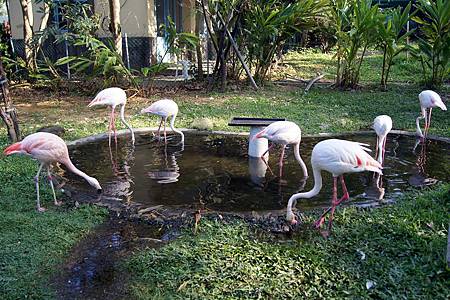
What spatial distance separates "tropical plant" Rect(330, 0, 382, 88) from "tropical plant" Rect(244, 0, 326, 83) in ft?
1.65

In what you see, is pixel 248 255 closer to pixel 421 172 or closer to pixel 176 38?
pixel 421 172

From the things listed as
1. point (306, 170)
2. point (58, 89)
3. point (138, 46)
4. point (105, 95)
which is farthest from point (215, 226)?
point (138, 46)

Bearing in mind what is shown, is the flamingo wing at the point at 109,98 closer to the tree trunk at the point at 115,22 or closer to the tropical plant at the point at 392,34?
the tree trunk at the point at 115,22

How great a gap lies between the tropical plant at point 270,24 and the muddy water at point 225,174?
4236 mm

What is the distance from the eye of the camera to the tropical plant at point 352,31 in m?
10.6

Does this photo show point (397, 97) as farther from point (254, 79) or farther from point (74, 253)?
point (74, 253)

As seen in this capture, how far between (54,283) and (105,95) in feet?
13.7

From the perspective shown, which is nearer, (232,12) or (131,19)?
(232,12)

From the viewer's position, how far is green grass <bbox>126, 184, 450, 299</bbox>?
3.41 metres

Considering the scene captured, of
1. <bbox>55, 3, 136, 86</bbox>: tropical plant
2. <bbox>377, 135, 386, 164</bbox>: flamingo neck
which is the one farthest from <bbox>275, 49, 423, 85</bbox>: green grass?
<bbox>377, 135, 386, 164</bbox>: flamingo neck

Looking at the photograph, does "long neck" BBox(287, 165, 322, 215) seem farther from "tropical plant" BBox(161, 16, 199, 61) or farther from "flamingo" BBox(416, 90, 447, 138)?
"tropical plant" BBox(161, 16, 199, 61)

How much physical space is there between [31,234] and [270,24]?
789 centimetres

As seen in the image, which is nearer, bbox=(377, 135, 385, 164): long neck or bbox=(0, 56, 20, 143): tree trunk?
bbox=(377, 135, 385, 164): long neck

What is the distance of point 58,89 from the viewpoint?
11578 mm
